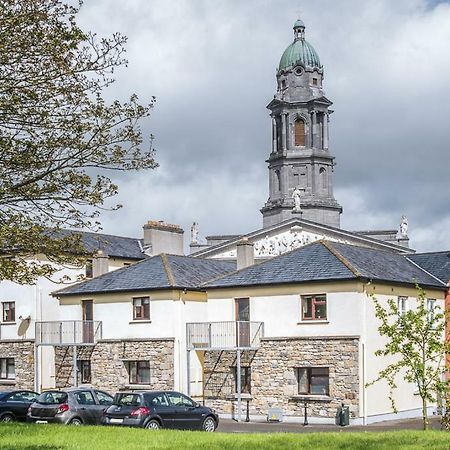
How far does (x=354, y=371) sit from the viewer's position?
3606cm

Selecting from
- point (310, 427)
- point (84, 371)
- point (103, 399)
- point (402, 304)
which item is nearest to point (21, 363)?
point (84, 371)

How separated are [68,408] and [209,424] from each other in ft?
14.5

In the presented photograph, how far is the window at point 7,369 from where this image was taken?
47656 millimetres

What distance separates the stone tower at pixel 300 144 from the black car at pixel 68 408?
64.6 metres

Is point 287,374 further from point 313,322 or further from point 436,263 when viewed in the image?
point 436,263

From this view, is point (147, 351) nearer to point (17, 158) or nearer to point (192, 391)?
point (192, 391)

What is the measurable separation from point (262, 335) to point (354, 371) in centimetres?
459

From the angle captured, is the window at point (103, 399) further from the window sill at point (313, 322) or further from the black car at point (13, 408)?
the window sill at point (313, 322)

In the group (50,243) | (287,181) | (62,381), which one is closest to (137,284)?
(62,381)

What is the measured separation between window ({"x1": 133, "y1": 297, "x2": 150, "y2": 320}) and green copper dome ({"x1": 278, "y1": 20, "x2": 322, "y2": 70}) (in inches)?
2358

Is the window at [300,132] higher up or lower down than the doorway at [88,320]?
higher up

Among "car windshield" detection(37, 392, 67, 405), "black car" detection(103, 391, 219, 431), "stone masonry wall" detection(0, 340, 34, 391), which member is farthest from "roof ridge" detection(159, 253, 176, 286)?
"black car" detection(103, 391, 219, 431)

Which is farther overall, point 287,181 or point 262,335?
point 287,181

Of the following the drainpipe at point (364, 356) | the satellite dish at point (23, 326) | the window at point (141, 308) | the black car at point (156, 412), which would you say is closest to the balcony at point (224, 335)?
the window at point (141, 308)
